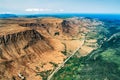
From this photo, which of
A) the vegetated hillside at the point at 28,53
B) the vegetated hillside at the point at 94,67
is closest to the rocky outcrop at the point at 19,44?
the vegetated hillside at the point at 28,53

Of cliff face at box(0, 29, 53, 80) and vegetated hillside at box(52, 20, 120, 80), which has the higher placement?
cliff face at box(0, 29, 53, 80)

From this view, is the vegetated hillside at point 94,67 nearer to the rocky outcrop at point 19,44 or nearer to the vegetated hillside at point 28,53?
the vegetated hillside at point 28,53

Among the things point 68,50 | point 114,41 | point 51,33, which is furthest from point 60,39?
point 114,41

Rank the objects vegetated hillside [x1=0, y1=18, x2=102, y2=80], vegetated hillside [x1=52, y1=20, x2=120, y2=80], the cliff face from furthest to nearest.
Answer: vegetated hillside [x1=0, y1=18, x2=102, y2=80] → the cliff face → vegetated hillside [x1=52, y1=20, x2=120, y2=80]

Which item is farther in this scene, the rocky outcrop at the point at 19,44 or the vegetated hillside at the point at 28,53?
the rocky outcrop at the point at 19,44

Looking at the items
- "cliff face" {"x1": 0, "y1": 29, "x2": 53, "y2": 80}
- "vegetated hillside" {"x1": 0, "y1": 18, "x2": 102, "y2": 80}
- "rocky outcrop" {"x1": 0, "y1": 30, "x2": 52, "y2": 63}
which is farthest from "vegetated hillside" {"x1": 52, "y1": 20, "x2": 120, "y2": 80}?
"rocky outcrop" {"x1": 0, "y1": 30, "x2": 52, "y2": 63}

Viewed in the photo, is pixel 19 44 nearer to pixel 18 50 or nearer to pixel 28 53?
pixel 18 50

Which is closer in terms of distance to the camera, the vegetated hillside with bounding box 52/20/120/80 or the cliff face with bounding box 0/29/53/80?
the vegetated hillside with bounding box 52/20/120/80

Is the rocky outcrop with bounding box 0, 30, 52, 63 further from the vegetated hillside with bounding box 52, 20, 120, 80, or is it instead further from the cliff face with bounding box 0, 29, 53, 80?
the vegetated hillside with bounding box 52, 20, 120, 80

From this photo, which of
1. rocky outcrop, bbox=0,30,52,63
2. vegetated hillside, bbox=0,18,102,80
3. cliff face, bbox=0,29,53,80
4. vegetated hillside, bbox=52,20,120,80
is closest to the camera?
vegetated hillside, bbox=52,20,120,80

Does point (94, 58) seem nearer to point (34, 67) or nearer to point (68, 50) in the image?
point (68, 50)
